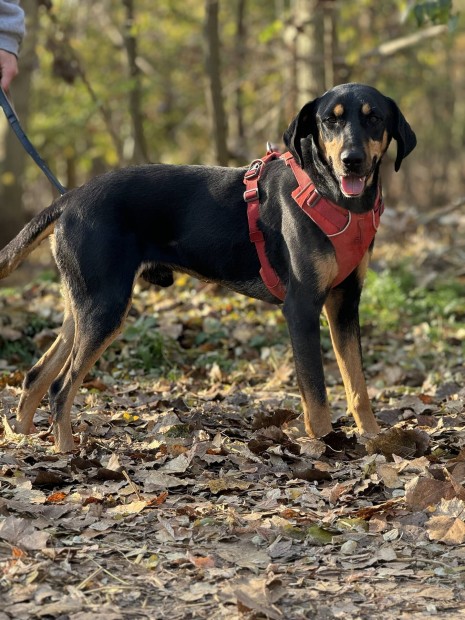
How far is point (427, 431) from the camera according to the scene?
509cm

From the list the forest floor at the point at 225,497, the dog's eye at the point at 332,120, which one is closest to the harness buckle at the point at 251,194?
the dog's eye at the point at 332,120

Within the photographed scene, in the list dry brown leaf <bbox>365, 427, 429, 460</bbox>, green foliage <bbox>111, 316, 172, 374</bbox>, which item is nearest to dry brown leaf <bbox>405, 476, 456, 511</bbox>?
dry brown leaf <bbox>365, 427, 429, 460</bbox>

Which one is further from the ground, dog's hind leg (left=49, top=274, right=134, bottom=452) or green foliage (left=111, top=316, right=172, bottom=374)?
dog's hind leg (left=49, top=274, right=134, bottom=452)

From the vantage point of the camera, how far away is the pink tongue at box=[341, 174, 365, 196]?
4.62 metres

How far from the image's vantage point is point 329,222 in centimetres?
483

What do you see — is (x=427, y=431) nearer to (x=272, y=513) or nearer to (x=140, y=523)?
(x=272, y=513)

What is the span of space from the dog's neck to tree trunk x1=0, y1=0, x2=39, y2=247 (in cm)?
818

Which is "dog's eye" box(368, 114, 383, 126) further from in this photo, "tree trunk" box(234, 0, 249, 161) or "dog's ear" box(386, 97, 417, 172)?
"tree trunk" box(234, 0, 249, 161)

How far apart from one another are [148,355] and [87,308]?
228 cm

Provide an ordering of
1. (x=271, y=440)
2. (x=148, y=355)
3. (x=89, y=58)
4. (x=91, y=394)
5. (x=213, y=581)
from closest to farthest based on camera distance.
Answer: (x=213, y=581), (x=271, y=440), (x=91, y=394), (x=148, y=355), (x=89, y=58)

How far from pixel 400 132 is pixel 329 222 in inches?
25.4

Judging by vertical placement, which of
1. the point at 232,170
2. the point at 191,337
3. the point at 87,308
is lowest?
the point at 191,337

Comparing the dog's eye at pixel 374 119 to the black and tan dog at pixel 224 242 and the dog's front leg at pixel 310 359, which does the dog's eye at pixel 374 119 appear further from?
the dog's front leg at pixel 310 359

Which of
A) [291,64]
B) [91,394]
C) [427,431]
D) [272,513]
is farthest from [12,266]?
[291,64]
